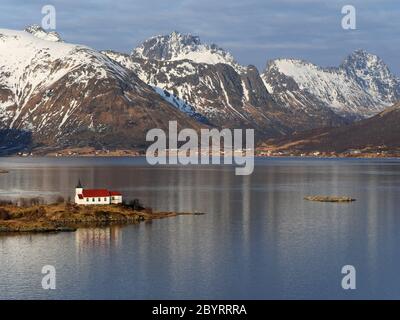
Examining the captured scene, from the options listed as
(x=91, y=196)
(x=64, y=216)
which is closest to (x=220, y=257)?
(x=64, y=216)

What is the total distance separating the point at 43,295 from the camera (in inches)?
2872

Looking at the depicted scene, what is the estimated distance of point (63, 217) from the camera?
122562 mm

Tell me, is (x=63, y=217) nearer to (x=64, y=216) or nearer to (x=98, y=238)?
(x=64, y=216)

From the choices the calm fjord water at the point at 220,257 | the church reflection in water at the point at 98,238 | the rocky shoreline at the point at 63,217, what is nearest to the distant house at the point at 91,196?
the rocky shoreline at the point at 63,217

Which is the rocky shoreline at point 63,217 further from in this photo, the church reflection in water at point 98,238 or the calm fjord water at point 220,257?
the calm fjord water at point 220,257

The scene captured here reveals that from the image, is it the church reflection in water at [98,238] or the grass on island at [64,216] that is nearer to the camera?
the church reflection in water at [98,238]

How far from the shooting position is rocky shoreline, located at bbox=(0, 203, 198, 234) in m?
115

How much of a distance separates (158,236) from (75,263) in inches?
868

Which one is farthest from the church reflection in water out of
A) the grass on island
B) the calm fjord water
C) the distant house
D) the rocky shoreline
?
the distant house

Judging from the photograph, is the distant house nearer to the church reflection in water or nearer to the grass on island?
the grass on island

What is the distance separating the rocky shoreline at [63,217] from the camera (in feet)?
378

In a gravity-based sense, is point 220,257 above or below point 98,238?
below
